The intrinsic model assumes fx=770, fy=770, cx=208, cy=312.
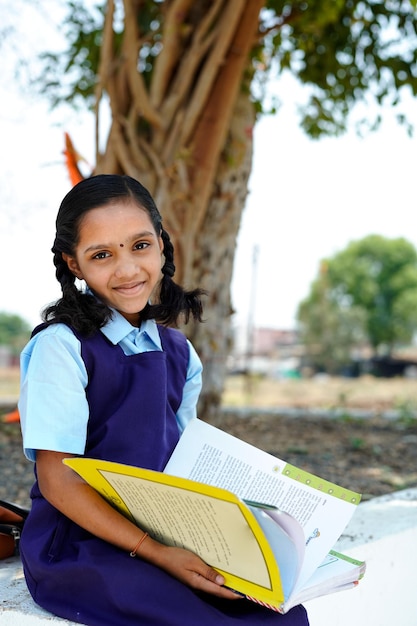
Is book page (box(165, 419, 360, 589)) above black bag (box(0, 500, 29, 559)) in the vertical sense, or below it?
above

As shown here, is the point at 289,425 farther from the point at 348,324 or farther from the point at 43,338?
the point at 348,324

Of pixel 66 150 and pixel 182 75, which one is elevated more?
pixel 182 75

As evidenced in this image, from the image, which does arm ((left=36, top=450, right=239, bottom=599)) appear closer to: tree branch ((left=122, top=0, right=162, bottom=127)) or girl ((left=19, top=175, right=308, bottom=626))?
girl ((left=19, top=175, right=308, bottom=626))

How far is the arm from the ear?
44 centimetres

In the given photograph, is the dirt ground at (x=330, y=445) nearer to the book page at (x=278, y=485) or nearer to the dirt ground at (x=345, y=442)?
the dirt ground at (x=345, y=442)

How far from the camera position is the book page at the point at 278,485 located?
156 cm

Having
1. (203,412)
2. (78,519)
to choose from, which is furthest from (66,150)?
(78,519)

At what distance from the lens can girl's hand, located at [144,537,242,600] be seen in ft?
4.86

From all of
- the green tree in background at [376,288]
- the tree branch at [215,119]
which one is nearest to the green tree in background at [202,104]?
the tree branch at [215,119]

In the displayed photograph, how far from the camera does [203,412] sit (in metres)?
4.69

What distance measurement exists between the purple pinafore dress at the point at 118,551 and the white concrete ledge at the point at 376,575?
0.17 m

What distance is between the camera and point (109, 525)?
152cm

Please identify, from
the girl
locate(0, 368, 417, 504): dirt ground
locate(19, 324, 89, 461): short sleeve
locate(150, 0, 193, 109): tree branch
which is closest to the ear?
the girl

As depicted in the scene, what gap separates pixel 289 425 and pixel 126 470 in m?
4.86
